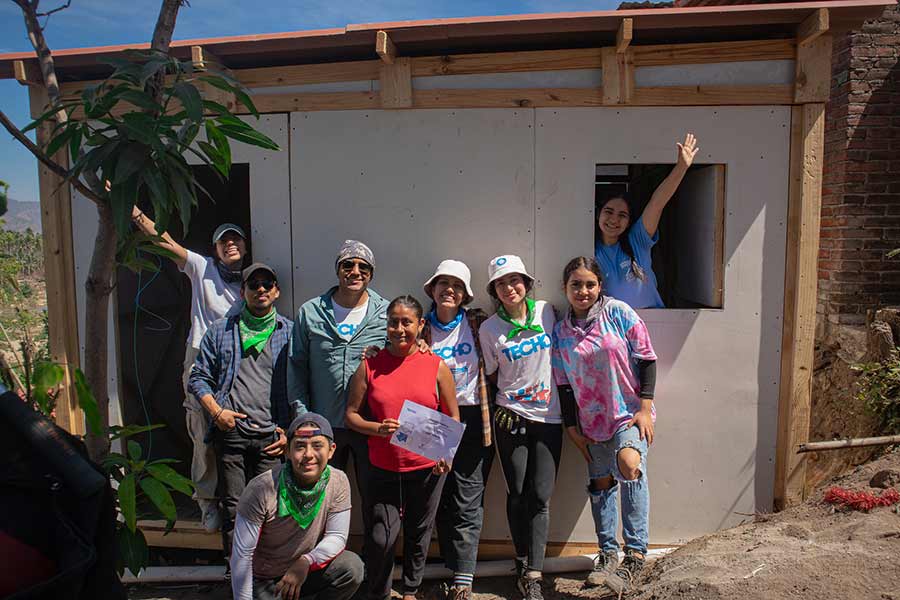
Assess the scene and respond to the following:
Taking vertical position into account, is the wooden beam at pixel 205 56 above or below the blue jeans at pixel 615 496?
above

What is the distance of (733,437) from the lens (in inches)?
167

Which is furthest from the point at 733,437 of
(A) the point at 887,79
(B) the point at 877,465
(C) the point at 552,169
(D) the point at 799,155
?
(A) the point at 887,79

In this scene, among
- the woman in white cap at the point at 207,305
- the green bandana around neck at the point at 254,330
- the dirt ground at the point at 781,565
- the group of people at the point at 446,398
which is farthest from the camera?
the woman in white cap at the point at 207,305

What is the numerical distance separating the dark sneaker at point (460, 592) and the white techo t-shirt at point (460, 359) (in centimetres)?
106

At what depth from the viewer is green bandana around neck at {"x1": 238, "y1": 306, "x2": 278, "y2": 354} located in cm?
385

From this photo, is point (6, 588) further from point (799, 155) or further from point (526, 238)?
point (799, 155)

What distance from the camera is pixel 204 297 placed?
4.08 m

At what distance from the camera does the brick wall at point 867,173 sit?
555cm

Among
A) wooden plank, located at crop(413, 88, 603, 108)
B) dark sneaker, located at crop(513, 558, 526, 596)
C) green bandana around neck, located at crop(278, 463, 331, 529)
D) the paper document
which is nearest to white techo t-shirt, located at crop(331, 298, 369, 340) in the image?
the paper document

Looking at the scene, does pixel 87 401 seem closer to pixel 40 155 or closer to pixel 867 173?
pixel 40 155

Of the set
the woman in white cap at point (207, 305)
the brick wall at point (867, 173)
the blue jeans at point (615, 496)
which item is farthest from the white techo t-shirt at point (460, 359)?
the brick wall at point (867, 173)

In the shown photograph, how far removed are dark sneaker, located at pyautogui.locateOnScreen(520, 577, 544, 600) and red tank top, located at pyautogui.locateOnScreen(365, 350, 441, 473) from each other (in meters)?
0.91

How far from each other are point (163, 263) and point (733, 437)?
469cm

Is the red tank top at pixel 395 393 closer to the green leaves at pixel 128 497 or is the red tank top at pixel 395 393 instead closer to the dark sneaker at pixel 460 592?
the dark sneaker at pixel 460 592
